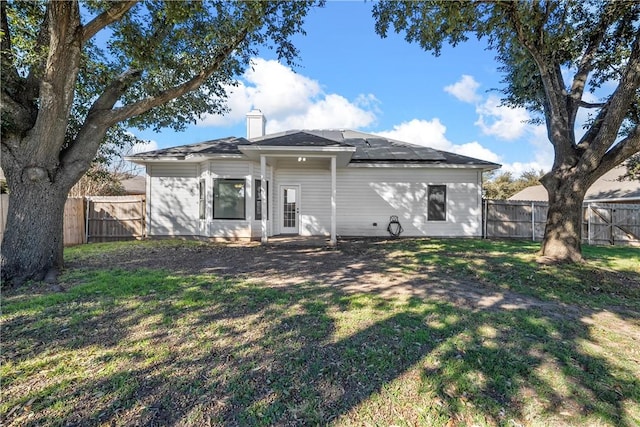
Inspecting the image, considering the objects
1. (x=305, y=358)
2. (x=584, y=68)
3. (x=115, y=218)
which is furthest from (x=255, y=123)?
(x=305, y=358)

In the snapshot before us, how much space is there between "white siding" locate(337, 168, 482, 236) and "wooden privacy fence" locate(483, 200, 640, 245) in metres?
1.09

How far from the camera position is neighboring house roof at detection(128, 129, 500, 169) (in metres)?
9.12

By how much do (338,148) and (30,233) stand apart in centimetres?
703

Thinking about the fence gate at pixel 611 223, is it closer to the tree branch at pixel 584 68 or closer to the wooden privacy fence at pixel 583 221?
the wooden privacy fence at pixel 583 221

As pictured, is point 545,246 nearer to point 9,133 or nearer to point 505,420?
point 505,420

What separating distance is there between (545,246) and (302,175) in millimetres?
8075

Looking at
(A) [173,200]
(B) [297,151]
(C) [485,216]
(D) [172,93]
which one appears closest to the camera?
(D) [172,93]

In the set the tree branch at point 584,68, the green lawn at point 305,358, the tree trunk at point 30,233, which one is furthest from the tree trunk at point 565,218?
the tree trunk at point 30,233

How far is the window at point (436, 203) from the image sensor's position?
1212cm

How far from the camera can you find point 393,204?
12.2 meters

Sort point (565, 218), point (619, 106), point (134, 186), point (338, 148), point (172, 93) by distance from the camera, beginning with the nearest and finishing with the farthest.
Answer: point (172, 93) → point (619, 106) → point (565, 218) → point (338, 148) → point (134, 186)

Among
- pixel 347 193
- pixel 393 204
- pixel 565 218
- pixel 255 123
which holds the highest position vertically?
pixel 255 123

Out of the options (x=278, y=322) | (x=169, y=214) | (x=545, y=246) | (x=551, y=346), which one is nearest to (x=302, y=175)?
(x=169, y=214)

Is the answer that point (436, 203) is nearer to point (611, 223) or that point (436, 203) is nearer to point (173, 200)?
point (611, 223)
